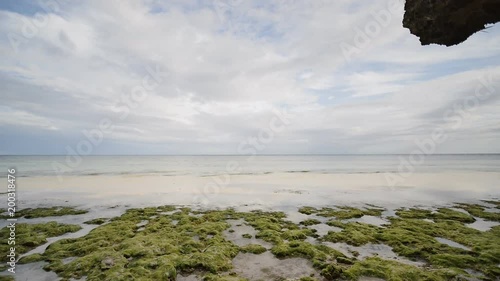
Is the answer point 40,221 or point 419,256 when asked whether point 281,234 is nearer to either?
point 419,256

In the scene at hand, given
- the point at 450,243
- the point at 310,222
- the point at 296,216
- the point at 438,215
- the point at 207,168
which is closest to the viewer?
the point at 450,243

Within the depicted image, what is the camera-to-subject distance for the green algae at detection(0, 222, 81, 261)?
12.3 meters

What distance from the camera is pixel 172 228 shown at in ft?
52.0

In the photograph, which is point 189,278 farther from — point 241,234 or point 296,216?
point 296,216

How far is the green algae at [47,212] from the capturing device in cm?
1905

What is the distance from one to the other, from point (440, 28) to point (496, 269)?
30.5ft

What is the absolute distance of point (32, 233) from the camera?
14.4 metres

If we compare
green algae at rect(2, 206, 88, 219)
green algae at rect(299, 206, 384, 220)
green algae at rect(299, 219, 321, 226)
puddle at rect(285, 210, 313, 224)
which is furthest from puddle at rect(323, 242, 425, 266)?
green algae at rect(2, 206, 88, 219)

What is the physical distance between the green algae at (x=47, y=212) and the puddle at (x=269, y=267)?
15.5 metres

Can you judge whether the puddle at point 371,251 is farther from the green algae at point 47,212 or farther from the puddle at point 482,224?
the green algae at point 47,212

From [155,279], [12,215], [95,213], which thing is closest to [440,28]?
[155,279]

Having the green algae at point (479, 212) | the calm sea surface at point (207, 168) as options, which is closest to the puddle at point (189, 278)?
the green algae at point (479, 212)

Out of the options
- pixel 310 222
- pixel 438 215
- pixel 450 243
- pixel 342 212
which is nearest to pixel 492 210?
pixel 438 215

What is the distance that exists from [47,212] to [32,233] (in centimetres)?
646
